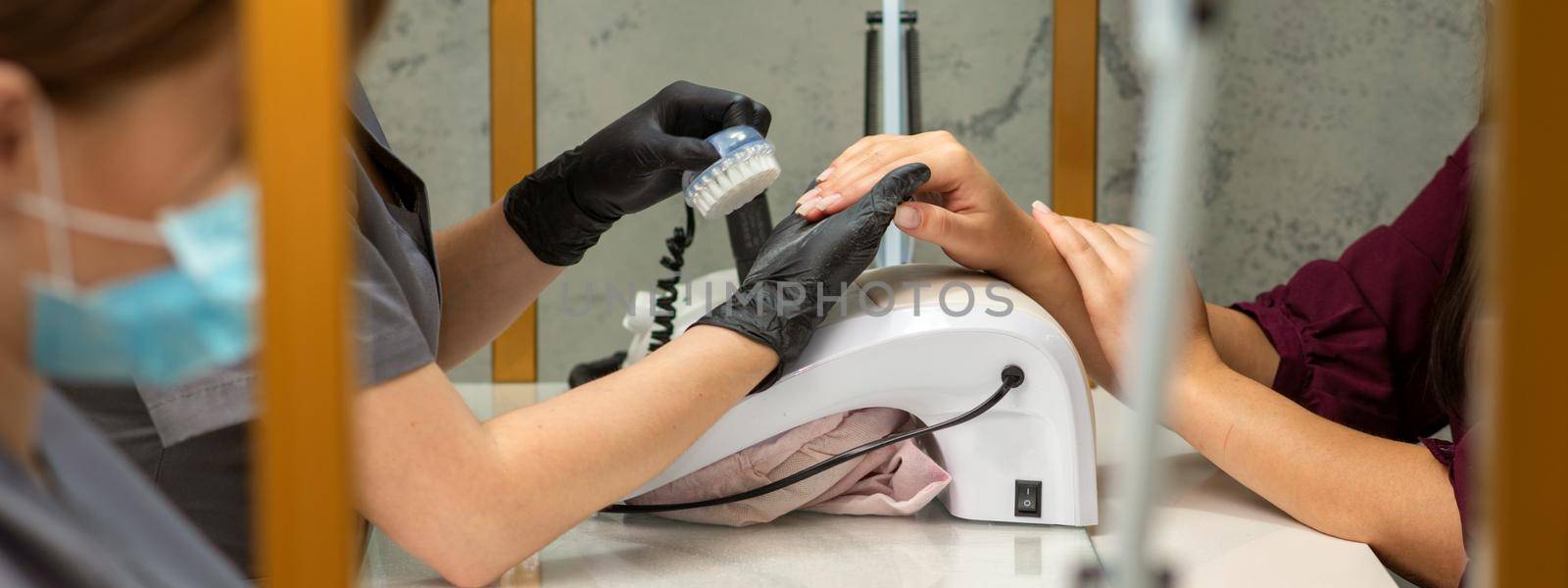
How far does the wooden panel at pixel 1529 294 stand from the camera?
1.34 ft

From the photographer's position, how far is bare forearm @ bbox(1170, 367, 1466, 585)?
90 cm

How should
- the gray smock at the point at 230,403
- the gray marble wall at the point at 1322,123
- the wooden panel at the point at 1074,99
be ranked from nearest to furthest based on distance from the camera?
the gray smock at the point at 230,403 < the wooden panel at the point at 1074,99 < the gray marble wall at the point at 1322,123

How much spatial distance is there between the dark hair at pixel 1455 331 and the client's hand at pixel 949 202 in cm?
39

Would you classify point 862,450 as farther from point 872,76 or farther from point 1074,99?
point 1074,99

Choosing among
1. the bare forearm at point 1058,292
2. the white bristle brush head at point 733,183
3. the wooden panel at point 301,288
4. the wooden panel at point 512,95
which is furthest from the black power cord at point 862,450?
the wooden panel at point 301,288

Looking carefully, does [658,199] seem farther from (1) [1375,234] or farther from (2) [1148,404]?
(1) [1375,234]

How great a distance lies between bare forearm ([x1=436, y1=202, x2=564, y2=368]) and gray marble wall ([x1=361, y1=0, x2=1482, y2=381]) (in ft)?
0.07

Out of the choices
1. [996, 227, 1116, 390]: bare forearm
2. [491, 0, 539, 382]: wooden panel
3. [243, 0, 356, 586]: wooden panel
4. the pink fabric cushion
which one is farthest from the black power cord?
[243, 0, 356, 586]: wooden panel

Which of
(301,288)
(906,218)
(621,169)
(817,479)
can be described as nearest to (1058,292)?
(906,218)

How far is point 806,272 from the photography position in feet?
3.06

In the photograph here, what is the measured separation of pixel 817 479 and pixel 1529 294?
0.60 metres

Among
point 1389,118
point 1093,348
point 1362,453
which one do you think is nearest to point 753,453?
point 1093,348

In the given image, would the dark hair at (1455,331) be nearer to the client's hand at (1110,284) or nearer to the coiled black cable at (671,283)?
the client's hand at (1110,284)

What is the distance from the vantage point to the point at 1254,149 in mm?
1554
